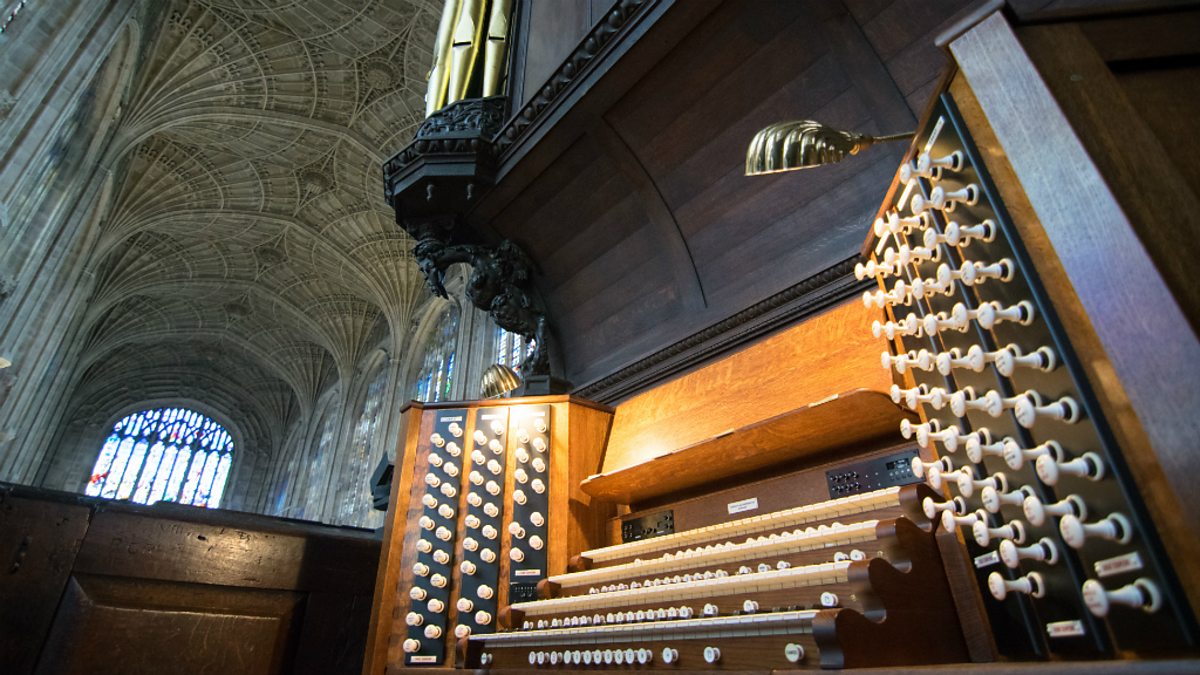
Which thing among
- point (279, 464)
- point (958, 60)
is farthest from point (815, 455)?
point (279, 464)

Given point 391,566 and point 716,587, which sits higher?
point 391,566

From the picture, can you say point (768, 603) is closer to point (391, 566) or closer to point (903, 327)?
point (903, 327)

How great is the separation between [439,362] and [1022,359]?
47.8ft

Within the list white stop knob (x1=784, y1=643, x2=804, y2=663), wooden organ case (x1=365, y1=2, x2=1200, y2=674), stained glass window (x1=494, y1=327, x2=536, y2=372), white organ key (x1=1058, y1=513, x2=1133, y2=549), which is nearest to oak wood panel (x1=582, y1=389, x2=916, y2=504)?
wooden organ case (x1=365, y1=2, x2=1200, y2=674)

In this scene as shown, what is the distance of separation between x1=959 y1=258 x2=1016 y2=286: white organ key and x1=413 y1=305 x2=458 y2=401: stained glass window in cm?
1292

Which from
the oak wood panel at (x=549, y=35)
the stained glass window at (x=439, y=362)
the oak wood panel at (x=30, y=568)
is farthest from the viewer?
the stained glass window at (x=439, y=362)

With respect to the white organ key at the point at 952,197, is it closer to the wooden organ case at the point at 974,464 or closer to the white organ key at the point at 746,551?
the wooden organ case at the point at 974,464

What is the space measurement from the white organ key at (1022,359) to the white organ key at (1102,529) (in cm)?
20

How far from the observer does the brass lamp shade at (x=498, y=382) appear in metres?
3.69

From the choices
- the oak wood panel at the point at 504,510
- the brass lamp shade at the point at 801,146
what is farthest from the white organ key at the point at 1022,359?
the oak wood panel at the point at 504,510

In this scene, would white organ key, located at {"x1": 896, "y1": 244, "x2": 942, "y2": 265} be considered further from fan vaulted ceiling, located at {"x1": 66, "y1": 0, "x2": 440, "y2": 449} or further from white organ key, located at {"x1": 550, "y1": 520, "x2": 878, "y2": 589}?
fan vaulted ceiling, located at {"x1": 66, "y1": 0, "x2": 440, "y2": 449}

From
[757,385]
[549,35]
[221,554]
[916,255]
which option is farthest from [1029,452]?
[549,35]

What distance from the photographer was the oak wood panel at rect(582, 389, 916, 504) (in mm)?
1674

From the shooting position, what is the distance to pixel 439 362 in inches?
581
